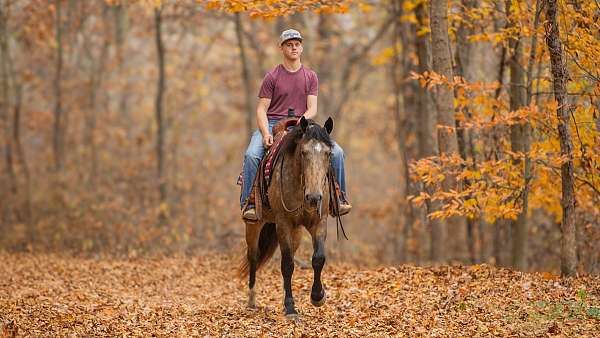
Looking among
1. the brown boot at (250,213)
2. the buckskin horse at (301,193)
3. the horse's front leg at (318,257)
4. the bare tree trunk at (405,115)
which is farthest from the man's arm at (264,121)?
the bare tree trunk at (405,115)

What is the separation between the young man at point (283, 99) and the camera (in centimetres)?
1000

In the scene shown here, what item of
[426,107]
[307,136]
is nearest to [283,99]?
[307,136]

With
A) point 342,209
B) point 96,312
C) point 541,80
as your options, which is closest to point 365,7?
point 541,80

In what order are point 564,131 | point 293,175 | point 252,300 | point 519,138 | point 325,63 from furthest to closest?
point 325,63
point 519,138
point 252,300
point 564,131
point 293,175

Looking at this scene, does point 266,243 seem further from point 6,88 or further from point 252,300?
point 6,88

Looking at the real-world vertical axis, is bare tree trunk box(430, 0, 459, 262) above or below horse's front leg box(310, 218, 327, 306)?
above

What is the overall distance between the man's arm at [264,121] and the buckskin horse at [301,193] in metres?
0.36

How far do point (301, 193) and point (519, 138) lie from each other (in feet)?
15.1

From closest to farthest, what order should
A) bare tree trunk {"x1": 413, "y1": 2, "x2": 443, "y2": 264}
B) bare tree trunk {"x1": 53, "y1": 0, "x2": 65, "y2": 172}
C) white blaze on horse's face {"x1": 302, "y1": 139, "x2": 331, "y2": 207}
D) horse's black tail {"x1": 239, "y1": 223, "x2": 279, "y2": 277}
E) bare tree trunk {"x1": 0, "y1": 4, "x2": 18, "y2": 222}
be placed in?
white blaze on horse's face {"x1": 302, "y1": 139, "x2": 331, "y2": 207}
horse's black tail {"x1": 239, "y1": 223, "x2": 279, "y2": 277}
bare tree trunk {"x1": 413, "y1": 2, "x2": 443, "y2": 264}
bare tree trunk {"x1": 0, "y1": 4, "x2": 18, "y2": 222}
bare tree trunk {"x1": 53, "y1": 0, "x2": 65, "y2": 172}

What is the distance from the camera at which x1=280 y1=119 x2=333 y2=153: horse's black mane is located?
884 cm

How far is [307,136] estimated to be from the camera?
8.90 metres

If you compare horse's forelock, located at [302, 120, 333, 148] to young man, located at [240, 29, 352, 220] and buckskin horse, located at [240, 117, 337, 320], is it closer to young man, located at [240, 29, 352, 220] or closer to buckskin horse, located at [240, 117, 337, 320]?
buckskin horse, located at [240, 117, 337, 320]

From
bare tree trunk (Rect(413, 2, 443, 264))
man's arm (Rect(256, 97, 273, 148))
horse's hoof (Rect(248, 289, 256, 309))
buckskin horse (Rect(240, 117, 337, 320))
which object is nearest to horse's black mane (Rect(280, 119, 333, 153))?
buckskin horse (Rect(240, 117, 337, 320))

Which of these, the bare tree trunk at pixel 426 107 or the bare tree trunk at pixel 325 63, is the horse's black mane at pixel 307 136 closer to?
the bare tree trunk at pixel 426 107
